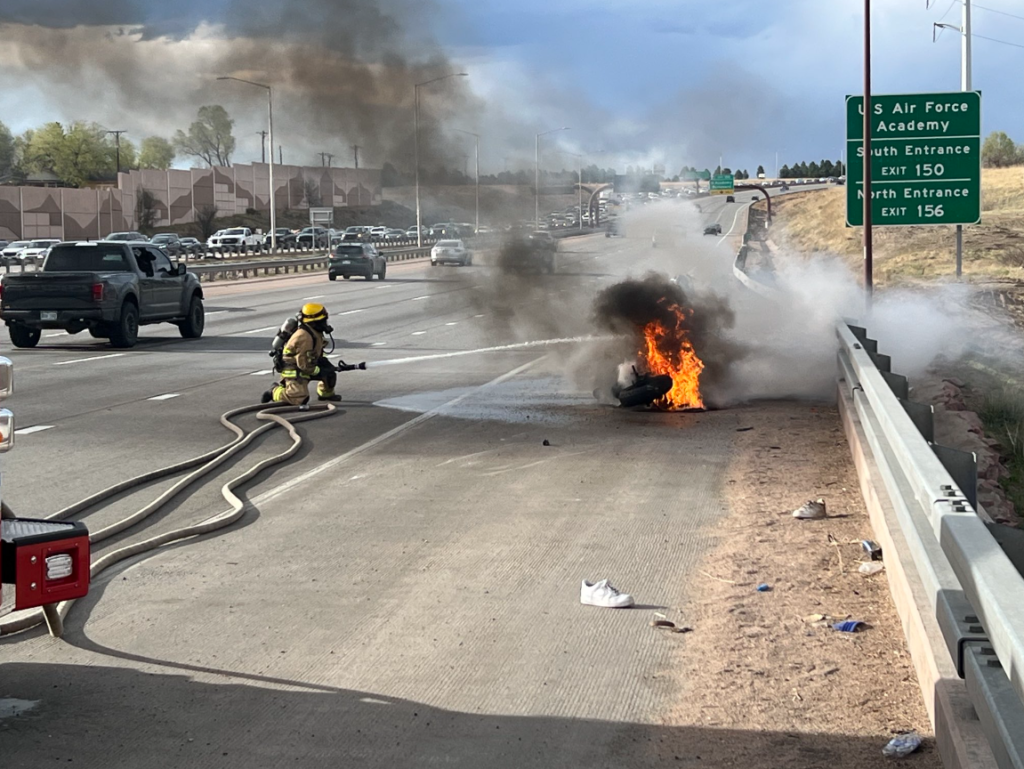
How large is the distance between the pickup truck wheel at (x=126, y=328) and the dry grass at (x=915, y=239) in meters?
19.1

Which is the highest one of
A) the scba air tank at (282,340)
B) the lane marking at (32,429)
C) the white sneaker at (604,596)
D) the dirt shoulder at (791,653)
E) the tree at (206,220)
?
the tree at (206,220)

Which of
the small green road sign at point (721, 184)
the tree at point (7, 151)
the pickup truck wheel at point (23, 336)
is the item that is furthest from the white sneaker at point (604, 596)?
the tree at point (7, 151)

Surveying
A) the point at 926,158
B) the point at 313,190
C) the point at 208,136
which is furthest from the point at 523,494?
the point at 313,190

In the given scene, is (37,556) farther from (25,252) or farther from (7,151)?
(7,151)

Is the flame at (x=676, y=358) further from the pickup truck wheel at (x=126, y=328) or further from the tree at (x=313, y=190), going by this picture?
the tree at (x=313, y=190)

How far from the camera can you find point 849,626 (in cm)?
661

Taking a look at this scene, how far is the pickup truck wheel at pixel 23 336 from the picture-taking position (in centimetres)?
2427

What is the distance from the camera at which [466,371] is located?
1994 centimetres

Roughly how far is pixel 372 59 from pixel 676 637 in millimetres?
11437

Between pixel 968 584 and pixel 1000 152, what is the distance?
121 m

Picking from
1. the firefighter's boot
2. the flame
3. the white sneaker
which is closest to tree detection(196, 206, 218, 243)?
the firefighter's boot

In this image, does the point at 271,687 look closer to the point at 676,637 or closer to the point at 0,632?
the point at 0,632

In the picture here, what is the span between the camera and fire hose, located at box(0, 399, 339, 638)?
6684 mm

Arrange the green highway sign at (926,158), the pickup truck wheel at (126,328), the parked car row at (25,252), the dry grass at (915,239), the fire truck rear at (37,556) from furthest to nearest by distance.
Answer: the parked car row at (25,252)
the dry grass at (915,239)
the pickup truck wheel at (126,328)
the green highway sign at (926,158)
the fire truck rear at (37,556)
